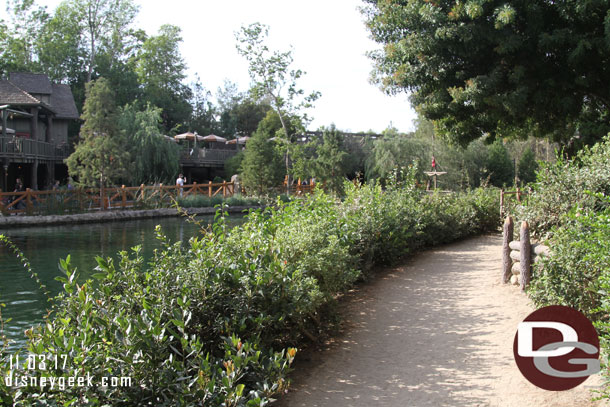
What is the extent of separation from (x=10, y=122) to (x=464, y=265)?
30027 millimetres

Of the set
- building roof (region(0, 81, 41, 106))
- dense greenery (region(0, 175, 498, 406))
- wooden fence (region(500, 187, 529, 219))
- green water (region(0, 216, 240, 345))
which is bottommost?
green water (region(0, 216, 240, 345))

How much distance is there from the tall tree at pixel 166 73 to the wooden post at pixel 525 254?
43418 mm

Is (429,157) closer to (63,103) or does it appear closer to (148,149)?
(148,149)

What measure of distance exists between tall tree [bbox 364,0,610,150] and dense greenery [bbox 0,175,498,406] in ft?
16.4

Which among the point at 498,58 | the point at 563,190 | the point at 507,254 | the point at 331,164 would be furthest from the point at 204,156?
the point at 563,190

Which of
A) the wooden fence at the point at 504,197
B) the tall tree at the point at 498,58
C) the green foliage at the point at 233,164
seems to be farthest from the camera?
the green foliage at the point at 233,164

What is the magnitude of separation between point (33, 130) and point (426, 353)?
97.2ft

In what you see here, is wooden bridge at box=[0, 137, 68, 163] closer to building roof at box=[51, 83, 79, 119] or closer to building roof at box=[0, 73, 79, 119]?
building roof at box=[0, 73, 79, 119]

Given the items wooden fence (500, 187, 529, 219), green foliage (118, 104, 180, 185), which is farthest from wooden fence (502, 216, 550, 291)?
green foliage (118, 104, 180, 185)

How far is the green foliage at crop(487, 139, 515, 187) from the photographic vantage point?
30.1 meters

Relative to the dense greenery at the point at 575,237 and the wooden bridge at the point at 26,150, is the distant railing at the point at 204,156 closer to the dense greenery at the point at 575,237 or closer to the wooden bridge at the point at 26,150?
the wooden bridge at the point at 26,150

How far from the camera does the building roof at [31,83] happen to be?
33625 millimetres

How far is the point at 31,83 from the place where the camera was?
34.2 metres

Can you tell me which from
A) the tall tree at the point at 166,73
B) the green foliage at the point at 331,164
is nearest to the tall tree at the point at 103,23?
the tall tree at the point at 166,73
